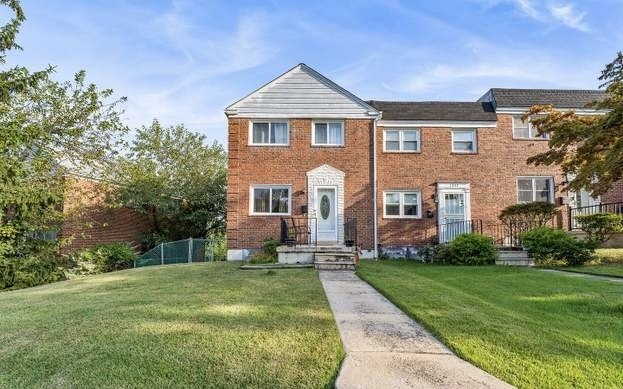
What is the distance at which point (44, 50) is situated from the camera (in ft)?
45.3

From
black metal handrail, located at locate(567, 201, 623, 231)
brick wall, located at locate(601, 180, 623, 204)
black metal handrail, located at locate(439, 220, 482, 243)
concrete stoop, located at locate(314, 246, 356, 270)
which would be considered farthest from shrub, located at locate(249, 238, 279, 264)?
brick wall, located at locate(601, 180, 623, 204)

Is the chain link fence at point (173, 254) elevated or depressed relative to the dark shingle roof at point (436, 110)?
depressed

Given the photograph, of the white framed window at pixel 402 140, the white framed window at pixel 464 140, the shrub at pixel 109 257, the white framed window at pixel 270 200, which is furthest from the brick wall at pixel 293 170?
the shrub at pixel 109 257

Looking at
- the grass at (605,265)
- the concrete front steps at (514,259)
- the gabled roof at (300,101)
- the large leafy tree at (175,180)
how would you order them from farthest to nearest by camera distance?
the large leafy tree at (175,180) → the gabled roof at (300,101) → the concrete front steps at (514,259) → the grass at (605,265)

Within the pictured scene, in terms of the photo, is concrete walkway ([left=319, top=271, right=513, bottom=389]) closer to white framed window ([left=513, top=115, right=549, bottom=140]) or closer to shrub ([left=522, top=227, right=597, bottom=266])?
shrub ([left=522, top=227, right=597, bottom=266])

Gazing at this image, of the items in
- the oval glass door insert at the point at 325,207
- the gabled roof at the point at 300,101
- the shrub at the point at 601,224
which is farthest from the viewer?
the gabled roof at the point at 300,101

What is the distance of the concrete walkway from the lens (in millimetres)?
3078

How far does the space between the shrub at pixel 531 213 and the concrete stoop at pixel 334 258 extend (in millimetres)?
6801

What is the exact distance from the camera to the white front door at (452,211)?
1612cm

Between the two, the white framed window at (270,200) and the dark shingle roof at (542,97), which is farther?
Result: the dark shingle roof at (542,97)

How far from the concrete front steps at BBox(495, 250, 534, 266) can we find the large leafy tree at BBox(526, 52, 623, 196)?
282cm

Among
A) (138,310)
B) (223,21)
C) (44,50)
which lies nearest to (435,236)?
(223,21)

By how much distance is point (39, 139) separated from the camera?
13766mm

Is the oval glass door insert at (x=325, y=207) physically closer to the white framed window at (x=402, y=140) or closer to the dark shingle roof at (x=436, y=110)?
the white framed window at (x=402, y=140)
